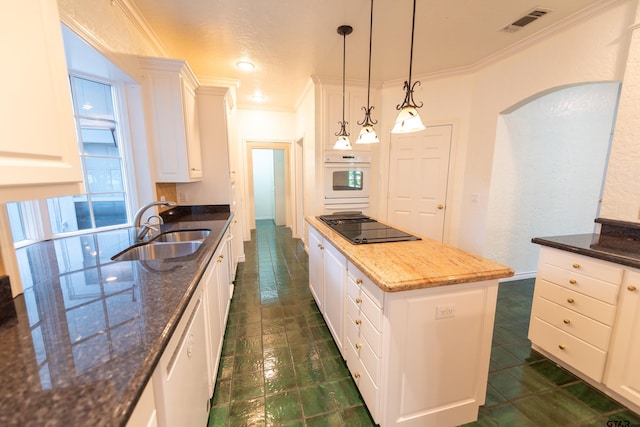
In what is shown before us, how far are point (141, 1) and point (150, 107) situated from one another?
778 millimetres

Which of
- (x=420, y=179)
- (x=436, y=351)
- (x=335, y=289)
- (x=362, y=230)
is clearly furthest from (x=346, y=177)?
(x=436, y=351)

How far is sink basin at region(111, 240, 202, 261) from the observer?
5.16 feet

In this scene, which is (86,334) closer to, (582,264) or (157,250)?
(157,250)

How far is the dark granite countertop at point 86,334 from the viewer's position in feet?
1.69

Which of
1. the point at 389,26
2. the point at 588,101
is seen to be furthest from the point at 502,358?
the point at 588,101

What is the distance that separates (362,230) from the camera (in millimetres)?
2061

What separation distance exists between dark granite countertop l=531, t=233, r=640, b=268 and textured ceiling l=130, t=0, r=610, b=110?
187cm

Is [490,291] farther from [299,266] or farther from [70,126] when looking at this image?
[299,266]

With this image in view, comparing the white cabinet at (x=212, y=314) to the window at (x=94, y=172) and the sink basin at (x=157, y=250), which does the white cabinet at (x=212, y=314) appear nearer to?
the sink basin at (x=157, y=250)

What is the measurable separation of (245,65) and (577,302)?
12.8 ft

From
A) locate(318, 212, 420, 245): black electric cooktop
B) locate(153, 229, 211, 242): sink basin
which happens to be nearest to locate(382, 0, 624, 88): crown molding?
locate(318, 212, 420, 245): black electric cooktop

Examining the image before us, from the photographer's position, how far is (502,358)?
1918mm

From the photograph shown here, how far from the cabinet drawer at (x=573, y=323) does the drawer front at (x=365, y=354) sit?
4.87 ft

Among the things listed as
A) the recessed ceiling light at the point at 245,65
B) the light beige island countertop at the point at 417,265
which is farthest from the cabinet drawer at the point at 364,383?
the recessed ceiling light at the point at 245,65
